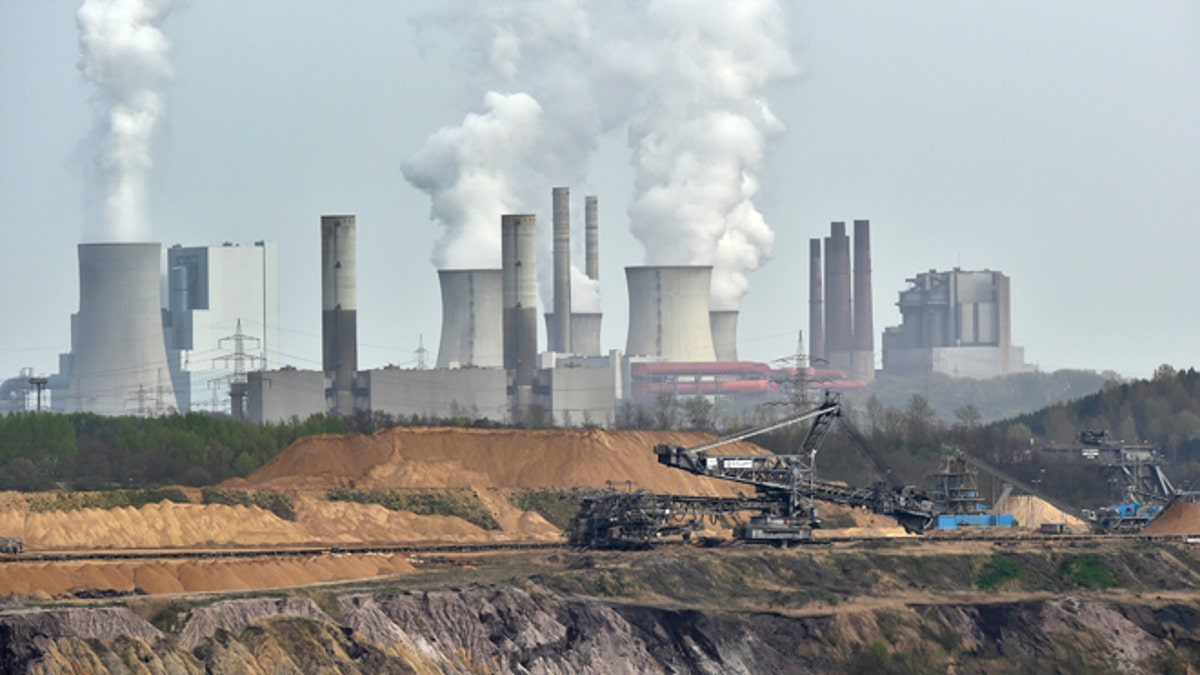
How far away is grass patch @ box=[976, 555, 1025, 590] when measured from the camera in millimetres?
88500

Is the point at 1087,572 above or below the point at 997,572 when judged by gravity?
below

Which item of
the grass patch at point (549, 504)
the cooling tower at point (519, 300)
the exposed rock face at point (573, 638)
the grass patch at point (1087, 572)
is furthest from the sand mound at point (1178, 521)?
the cooling tower at point (519, 300)

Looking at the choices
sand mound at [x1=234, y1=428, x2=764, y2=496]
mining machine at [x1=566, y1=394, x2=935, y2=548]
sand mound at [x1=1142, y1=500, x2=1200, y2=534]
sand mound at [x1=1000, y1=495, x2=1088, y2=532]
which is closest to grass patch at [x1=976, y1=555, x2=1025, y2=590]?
mining machine at [x1=566, y1=394, x2=935, y2=548]

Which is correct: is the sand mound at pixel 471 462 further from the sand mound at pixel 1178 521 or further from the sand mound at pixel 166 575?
the sand mound at pixel 166 575

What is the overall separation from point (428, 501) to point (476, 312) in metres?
91.1

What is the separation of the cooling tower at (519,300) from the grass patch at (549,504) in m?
66.8

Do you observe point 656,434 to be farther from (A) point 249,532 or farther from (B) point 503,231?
(B) point 503,231

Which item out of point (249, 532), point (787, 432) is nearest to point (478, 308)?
point (787, 432)

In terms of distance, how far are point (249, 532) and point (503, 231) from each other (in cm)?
8547

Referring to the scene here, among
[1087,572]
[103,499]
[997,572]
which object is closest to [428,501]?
[103,499]

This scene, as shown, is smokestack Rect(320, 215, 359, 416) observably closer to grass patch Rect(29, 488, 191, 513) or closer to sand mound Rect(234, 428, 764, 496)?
sand mound Rect(234, 428, 764, 496)

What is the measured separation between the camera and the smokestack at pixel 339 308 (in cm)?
16925

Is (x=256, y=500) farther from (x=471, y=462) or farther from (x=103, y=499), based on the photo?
(x=471, y=462)

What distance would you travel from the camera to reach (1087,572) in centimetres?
9069
